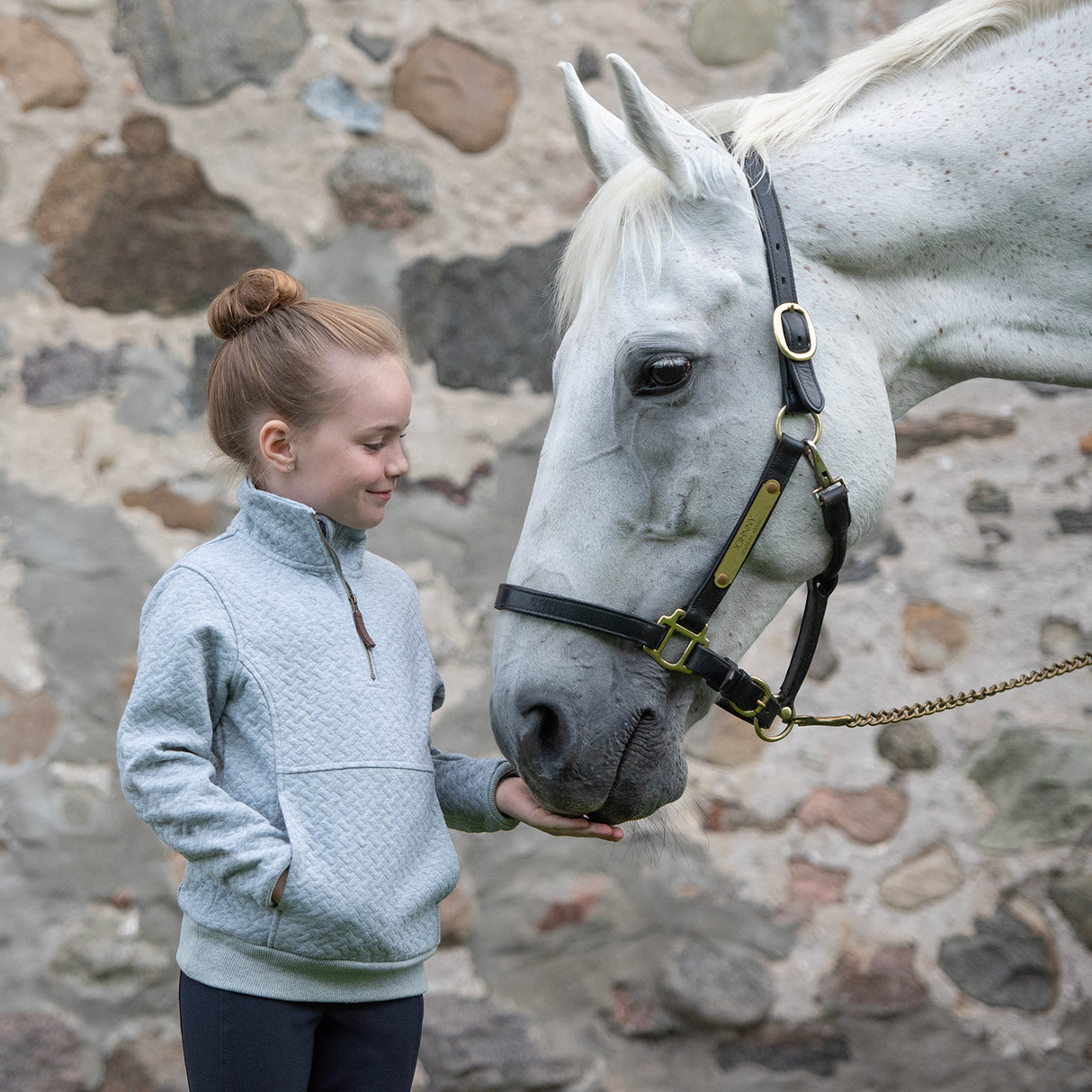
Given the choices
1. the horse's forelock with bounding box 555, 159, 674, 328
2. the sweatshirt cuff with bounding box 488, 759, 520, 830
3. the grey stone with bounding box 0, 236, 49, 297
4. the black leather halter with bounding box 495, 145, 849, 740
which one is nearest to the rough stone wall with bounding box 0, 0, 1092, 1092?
the grey stone with bounding box 0, 236, 49, 297

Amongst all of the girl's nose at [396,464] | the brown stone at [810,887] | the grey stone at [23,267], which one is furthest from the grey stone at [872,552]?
the grey stone at [23,267]

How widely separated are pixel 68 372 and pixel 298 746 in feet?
4.03

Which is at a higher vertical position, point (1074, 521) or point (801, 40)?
Answer: point (801, 40)

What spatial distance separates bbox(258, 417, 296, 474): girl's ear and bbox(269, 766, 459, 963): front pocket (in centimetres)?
32

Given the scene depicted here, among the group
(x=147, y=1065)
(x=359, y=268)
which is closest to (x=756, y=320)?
(x=359, y=268)

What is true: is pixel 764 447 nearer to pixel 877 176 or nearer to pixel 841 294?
pixel 841 294

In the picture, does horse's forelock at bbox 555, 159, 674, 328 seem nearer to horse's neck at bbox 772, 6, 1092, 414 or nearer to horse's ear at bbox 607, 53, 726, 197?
horse's ear at bbox 607, 53, 726, 197

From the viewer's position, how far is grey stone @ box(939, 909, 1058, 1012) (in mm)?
1824

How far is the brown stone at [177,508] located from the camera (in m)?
1.85

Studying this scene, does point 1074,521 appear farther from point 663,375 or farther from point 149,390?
point 149,390

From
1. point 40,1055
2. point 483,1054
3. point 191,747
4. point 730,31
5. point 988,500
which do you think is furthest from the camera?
point 730,31

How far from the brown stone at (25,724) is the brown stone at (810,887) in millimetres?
1430

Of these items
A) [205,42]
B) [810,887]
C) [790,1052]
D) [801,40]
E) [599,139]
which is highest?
[801,40]

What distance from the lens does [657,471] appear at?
40.5 inches
